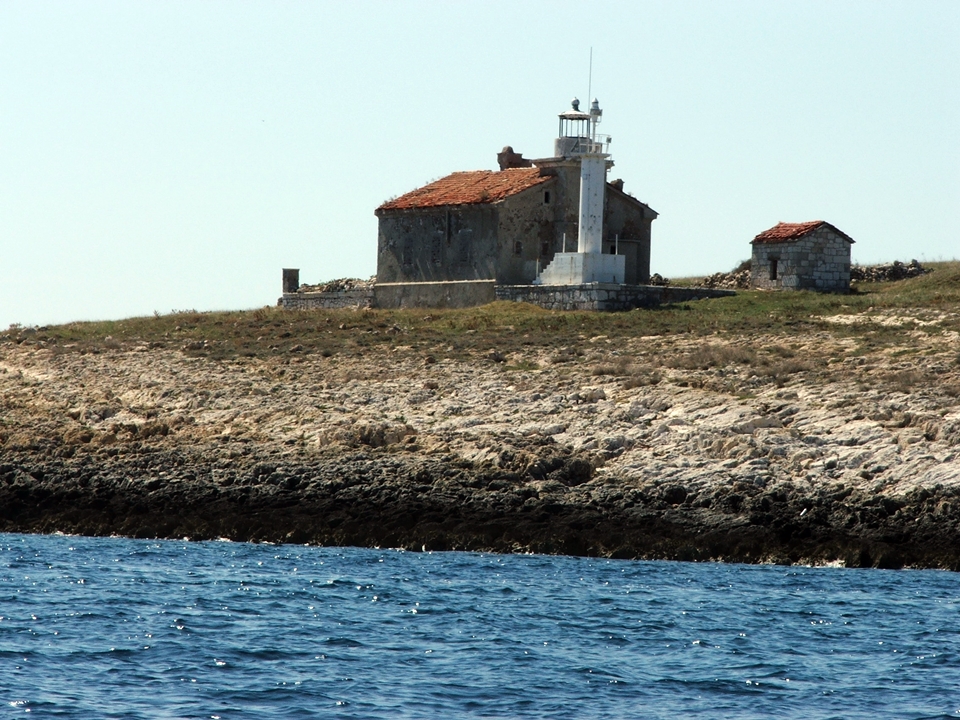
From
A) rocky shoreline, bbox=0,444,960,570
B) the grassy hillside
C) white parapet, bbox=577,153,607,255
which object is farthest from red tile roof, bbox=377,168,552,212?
rocky shoreline, bbox=0,444,960,570

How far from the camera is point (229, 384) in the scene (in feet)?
126

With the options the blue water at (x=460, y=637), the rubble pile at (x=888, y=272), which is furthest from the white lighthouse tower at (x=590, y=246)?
the blue water at (x=460, y=637)

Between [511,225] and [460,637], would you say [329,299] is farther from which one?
[460,637]

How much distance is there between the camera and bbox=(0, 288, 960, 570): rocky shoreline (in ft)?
88.2

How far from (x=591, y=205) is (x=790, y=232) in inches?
303

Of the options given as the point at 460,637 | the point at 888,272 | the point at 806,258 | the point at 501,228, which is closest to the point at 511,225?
the point at 501,228

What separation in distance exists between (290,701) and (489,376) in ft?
70.2

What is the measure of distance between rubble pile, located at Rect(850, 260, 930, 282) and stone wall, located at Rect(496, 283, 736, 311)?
7.80 m

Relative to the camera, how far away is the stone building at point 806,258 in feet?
169

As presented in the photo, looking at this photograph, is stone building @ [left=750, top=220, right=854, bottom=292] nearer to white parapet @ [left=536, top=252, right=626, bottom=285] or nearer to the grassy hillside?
the grassy hillside

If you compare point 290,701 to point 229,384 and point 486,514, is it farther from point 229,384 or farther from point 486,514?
point 229,384

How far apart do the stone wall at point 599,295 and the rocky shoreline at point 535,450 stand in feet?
22.5

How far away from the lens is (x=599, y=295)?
47500 millimetres

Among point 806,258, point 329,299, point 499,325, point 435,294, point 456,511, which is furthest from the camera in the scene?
point 329,299
